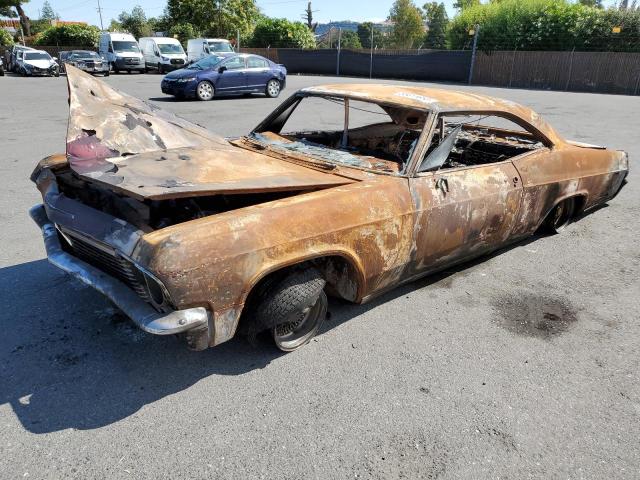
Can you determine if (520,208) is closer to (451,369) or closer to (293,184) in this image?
(451,369)

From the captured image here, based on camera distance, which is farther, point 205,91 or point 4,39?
point 4,39

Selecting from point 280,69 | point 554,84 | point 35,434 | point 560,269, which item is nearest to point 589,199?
point 560,269

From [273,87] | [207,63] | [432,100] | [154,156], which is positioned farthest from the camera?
[273,87]

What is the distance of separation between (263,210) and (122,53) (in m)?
26.9

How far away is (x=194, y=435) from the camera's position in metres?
2.32

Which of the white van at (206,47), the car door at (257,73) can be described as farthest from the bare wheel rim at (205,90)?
the white van at (206,47)

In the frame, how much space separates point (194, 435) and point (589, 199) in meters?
4.25

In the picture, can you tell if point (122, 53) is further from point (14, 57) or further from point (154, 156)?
point (154, 156)

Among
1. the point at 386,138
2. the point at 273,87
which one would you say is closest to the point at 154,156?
the point at 386,138

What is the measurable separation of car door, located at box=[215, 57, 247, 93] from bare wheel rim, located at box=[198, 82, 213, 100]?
23cm

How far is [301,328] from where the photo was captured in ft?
9.88

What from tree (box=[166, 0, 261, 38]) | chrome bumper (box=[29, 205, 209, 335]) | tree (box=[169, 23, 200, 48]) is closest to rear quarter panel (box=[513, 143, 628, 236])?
chrome bumper (box=[29, 205, 209, 335])

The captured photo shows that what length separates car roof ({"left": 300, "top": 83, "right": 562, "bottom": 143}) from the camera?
3.52 meters

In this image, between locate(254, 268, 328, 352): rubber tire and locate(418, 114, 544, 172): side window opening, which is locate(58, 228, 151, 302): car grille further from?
locate(418, 114, 544, 172): side window opening
